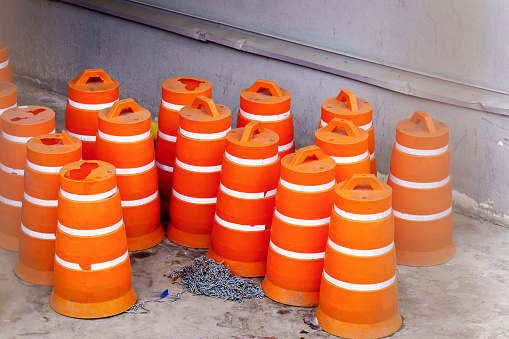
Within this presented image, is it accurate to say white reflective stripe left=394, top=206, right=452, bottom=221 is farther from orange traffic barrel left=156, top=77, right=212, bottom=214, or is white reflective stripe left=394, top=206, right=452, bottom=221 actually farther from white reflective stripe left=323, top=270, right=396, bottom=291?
orange traffic barrel left=156, top=77, right=212, bottom=214

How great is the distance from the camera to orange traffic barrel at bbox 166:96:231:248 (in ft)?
19.3

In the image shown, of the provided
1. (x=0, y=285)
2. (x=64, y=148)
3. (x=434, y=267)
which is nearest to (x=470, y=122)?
(x=434, y=267)

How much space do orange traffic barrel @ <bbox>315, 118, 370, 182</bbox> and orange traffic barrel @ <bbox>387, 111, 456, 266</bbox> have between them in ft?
1.25

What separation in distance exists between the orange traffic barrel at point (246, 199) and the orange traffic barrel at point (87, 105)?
1101 millimetres

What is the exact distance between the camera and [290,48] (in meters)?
7.32

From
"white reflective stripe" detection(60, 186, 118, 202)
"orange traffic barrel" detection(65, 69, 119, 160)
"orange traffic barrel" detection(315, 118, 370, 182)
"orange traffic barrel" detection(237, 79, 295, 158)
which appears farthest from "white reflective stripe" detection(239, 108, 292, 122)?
"white reflective stripe" detection(60, 186, 118, 202)

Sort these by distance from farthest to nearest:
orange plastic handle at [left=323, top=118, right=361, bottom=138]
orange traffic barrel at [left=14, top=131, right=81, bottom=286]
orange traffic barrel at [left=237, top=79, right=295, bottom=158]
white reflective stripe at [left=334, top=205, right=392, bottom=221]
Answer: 1. orange traffic barrel at [left=237, top=79, right=295, bottom=158]
2. orange plastic handle at [left=323, top=118, right=361, bottom=138]
3. orange traffic barrel at [left=14, top=131, right=81, bottom=286]
4. white reflective stripe at [left=334, top=205, right=392, bottom=221]

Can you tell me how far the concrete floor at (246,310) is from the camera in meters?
5.12

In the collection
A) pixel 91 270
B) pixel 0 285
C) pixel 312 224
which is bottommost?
pixel 0 285

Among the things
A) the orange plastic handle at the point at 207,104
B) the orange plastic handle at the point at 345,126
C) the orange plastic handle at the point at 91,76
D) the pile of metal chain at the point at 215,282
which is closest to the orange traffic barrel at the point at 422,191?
the orange plastic handle at the point at 345,126

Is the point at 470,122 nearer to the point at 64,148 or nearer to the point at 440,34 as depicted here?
the point at 440,34

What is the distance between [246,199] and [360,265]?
0.94 meters

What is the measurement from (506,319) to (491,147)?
5.02 feet

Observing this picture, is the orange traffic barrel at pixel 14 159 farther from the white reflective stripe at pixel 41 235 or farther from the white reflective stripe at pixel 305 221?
the white reflective stripe at pixel 305 221
